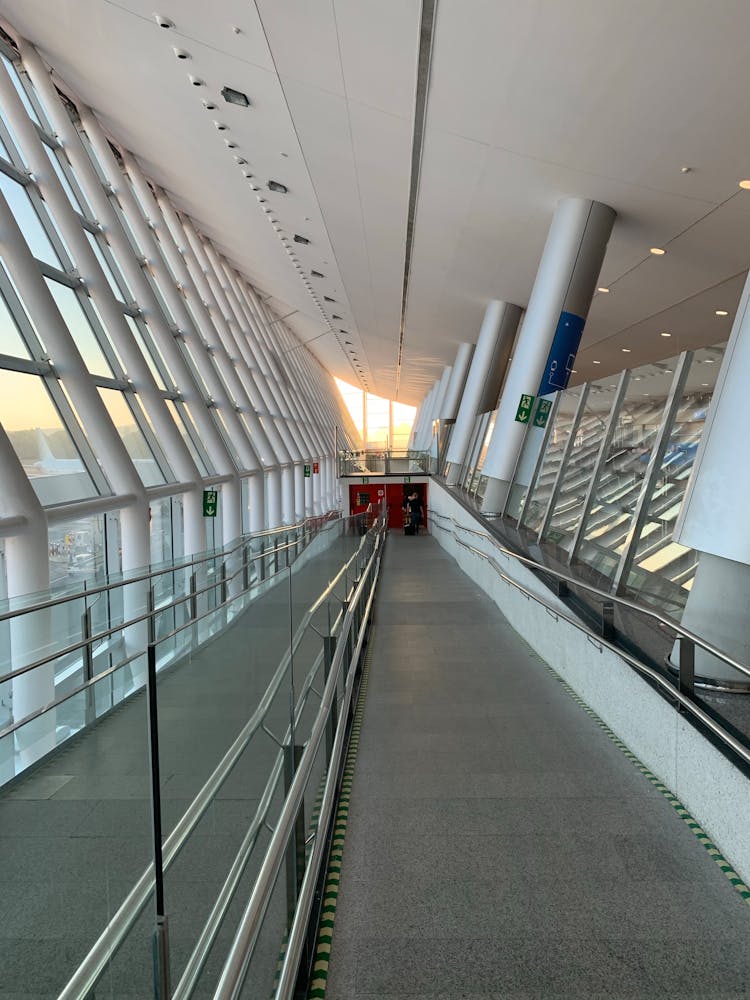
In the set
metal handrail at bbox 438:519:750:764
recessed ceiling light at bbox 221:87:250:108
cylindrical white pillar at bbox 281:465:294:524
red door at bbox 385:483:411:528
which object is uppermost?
recessed ceiling light at bbox 221:87:250:108

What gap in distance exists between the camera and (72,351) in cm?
989

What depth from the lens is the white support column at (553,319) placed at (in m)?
11.2

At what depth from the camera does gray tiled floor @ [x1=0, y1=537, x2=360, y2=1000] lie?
1.05 meters

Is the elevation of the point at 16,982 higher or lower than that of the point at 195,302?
lower

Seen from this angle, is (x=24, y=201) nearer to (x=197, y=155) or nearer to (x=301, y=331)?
(x=197, y=155)

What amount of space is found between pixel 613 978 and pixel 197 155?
14510 millimetres

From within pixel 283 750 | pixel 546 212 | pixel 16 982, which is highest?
pixel 546 212

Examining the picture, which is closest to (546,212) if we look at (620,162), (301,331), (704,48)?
(620,162)

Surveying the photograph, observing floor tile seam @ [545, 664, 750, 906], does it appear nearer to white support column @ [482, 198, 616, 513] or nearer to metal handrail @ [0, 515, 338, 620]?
A: metal handrail @ [0, 515, 338, 620]

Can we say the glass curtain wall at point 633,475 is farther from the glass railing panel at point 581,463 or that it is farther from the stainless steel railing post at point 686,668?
the stainless steel railing post at point 686,668

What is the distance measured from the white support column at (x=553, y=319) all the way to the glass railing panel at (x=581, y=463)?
9.67 ft

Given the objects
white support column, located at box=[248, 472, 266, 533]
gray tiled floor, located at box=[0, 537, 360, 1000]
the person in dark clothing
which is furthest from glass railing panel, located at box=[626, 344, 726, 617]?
the person in dark clothing

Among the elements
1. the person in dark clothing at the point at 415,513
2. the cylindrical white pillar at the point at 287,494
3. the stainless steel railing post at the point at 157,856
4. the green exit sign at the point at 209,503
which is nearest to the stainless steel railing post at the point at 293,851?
the stainless steel railing post at the point at 157,856

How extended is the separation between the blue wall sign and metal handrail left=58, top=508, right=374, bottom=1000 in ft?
34.8
